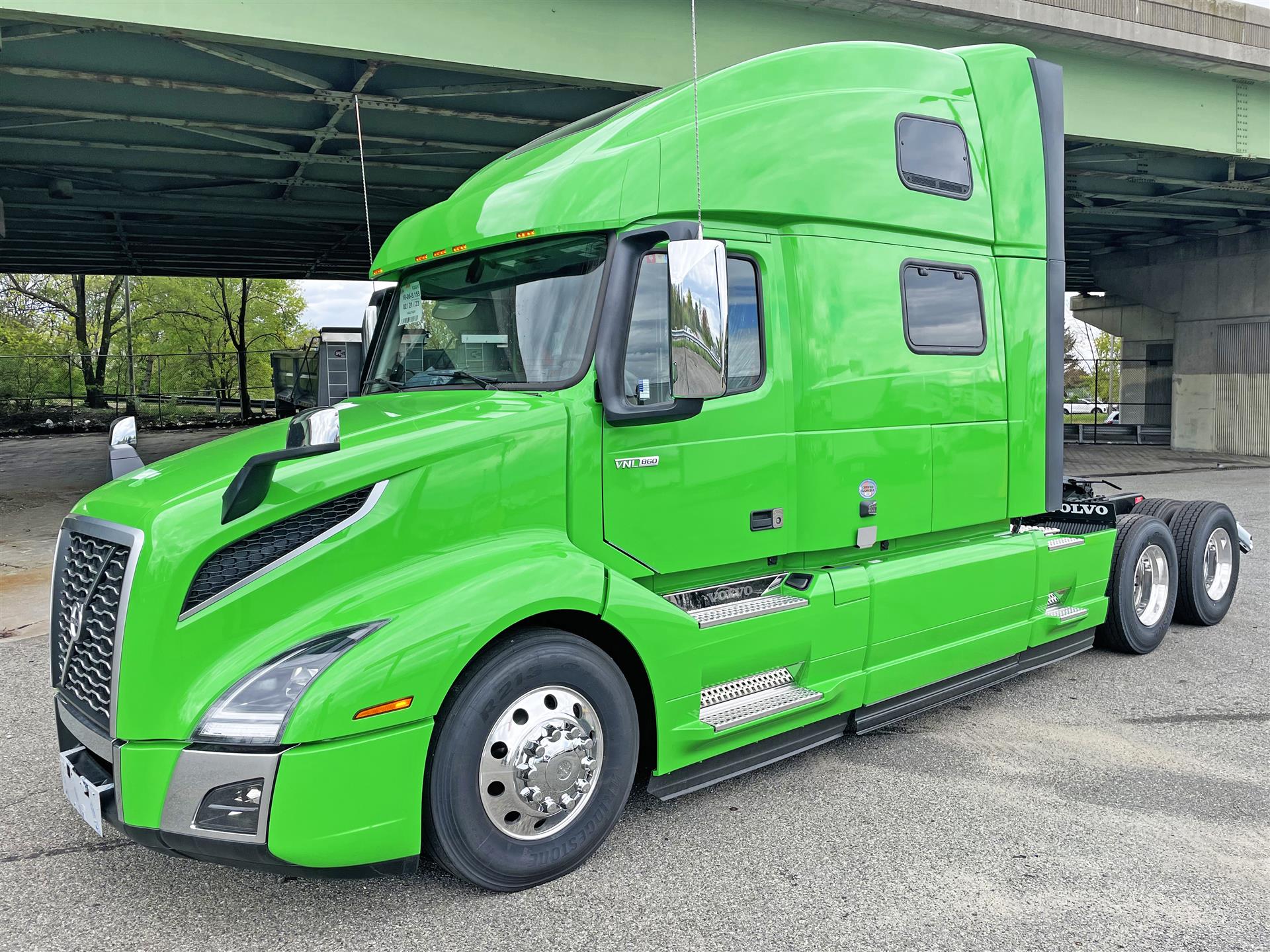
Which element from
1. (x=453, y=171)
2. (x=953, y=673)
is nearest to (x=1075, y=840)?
(x=953, y=673)

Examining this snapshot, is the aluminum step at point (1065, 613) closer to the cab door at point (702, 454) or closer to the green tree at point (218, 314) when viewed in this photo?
the cab door at point (702, 454)

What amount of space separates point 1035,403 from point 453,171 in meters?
13.5

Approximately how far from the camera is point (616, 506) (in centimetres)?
368

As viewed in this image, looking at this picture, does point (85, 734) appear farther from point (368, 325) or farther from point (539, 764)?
point (368, 325)

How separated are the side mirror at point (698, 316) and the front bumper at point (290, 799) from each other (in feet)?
5.08

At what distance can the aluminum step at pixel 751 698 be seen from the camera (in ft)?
12.6

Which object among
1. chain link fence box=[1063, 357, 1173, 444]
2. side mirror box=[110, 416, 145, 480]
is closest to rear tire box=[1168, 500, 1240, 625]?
side mirror box=[110, 416, 145, 480]

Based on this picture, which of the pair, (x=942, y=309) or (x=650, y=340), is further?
(x=942, y=309)

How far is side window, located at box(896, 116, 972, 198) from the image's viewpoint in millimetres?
4668

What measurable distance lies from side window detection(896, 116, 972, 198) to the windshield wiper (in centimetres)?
239

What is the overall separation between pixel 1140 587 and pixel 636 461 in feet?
15.0

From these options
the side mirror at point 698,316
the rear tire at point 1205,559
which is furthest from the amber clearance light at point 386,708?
the rear tire at point 1205,559

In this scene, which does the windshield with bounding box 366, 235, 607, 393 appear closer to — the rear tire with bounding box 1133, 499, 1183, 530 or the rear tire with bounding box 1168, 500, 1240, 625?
the rear tire with bounding box 1133, 499, 1183, 530

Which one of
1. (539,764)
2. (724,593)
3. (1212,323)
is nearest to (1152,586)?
(724,593)
